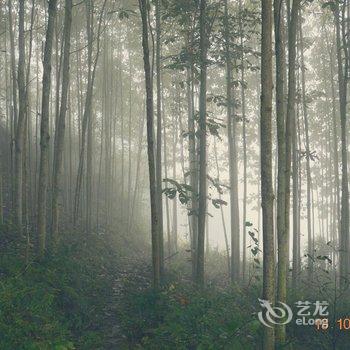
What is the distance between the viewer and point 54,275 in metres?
7.64

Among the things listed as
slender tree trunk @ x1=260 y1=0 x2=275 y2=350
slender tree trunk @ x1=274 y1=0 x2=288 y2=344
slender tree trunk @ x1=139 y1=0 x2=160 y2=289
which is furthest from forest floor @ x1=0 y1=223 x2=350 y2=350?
slender tree trunk @ x1=139 y1=0 x2=160 y2=289

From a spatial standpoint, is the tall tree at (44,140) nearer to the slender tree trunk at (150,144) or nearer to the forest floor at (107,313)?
the forest floor at (107,313)

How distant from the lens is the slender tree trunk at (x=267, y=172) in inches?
189

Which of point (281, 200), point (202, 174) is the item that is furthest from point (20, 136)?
point (281, 200)

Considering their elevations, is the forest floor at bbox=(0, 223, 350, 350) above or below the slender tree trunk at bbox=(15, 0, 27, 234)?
below

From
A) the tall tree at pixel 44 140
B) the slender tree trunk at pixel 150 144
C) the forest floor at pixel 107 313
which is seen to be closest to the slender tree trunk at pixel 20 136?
the forest floor at pixel 107 313

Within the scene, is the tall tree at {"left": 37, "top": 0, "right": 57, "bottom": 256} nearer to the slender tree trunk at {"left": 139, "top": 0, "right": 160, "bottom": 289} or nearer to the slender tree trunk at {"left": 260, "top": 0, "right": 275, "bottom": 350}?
the slender tree trunk at {"left": 139, "top": 0, "right": 160, "bottom": 289}

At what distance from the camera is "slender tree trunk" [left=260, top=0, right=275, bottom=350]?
480 cm

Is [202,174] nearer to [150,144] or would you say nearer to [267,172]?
[150,144]

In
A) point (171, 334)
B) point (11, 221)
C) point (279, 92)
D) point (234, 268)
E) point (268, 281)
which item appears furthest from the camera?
point (234, 268)

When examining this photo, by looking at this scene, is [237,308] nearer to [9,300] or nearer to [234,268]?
[9,300]

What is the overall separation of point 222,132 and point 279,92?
1740 centimetres

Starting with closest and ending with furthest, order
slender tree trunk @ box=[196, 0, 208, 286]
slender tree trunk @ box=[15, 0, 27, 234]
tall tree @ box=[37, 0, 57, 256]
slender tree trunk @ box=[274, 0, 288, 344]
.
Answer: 1. slender tree trunk @ box=[274, 0, 288, 344]
2. tall tree @ box=[37, 0, 57, 256]
3. slender tree trunk @ box=[196, 0, 208, 286]
4. slender tree trunk @ box=[15, 0, 27, 234]

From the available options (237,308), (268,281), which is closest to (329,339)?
(237,308)
